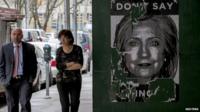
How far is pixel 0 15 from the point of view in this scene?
1723cm

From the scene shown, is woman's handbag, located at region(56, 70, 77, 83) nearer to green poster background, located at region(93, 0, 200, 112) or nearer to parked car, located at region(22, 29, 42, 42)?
green poster background, located at region(93, 0, 200, 112)

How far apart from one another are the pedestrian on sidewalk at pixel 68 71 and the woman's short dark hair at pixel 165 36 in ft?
7.33

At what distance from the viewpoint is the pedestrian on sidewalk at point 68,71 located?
10719mm

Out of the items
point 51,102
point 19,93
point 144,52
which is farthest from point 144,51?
point 51,102

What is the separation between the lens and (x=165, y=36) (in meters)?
8.52

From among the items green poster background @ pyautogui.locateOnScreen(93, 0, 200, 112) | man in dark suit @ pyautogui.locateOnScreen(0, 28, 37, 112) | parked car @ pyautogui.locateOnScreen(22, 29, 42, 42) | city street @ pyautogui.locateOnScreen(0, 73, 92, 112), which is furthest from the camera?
parked car @ pyautogui.locateOnScreen(22, 29, 42, 42)

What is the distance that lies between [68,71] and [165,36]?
2656 mm

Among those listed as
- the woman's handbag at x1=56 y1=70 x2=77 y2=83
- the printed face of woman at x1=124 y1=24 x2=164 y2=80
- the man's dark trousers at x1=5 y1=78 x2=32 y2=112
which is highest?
the printed face of woman at x1=124 y1=24 x2=164 y2=80

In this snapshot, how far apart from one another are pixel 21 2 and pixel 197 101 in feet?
147

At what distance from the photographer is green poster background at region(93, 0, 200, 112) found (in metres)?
8.46

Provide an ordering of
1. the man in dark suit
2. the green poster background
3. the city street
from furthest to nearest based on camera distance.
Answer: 1. the city street
2. the man in dark suit
3. the green poster background

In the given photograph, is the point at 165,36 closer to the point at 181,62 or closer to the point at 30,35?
the point at 181,62

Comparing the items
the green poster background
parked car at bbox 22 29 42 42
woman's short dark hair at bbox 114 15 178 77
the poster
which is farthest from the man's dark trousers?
parked car at bbox 22 29 42 42

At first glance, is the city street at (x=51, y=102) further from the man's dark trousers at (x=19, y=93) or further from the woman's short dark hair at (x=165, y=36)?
the woman's short dark hair at (x=165, y=36)
